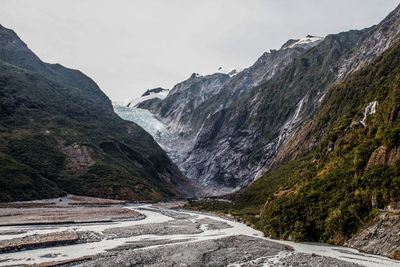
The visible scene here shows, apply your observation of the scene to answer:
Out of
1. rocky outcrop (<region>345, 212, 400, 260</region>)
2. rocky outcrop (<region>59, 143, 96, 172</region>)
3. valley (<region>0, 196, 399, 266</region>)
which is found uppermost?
rocky outcrop (<region>59, 143, 96, 172</region>)

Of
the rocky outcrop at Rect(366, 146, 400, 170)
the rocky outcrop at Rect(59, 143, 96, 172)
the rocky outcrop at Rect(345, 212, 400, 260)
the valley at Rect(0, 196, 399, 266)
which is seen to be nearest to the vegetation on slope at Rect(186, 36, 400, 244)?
the rocky outcrop at Rect(366, 146, 400, 170)

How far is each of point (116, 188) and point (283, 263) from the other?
105 m

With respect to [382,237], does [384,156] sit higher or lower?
higher

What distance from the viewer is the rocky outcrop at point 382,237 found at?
26312 millimetres

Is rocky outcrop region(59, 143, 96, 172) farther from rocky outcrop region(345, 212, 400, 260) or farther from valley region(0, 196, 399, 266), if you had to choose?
rocky outcrop region(345, 212, 400, 260)

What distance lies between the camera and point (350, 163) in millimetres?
40312

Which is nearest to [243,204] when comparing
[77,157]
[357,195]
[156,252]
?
[357,195]

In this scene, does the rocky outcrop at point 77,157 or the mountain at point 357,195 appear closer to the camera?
the mountain at point 357,195

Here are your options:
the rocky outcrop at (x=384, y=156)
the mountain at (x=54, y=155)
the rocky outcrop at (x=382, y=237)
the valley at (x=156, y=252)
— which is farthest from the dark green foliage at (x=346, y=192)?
the mountain at (x=54, y=155)

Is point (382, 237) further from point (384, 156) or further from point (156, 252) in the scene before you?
point (156, 252)

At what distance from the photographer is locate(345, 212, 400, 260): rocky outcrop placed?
26312 millimetres

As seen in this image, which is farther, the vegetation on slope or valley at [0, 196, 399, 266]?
the vegetation on slope

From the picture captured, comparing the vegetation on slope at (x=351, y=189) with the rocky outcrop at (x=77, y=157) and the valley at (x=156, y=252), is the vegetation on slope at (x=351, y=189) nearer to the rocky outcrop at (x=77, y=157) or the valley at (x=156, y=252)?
the valley at (x=156, y=252)

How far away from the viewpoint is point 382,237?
2816 centimetres
